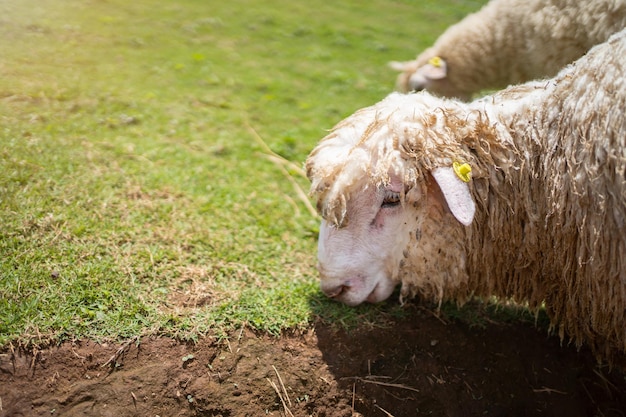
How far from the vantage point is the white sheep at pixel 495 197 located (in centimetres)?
281

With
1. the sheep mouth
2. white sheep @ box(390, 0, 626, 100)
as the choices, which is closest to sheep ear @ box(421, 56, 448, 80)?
white sheep @ box(390, 0, 626, 100)

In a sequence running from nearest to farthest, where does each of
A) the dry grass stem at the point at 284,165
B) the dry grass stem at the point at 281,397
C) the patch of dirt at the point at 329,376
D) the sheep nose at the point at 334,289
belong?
the patch of dirt at the point at 329,376 → the dry grass stem at the point at 281,397 → the sheep nose at the point at 334,289 → the dry grass stem at the point at 284,165

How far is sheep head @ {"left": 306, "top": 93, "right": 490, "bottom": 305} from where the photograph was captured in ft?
9.64

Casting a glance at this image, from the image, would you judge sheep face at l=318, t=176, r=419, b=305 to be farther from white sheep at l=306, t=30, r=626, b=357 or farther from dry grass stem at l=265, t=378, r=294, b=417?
dry grass stem at l=265, t=378, r=294, b=417

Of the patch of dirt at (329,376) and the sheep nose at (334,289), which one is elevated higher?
the sheep nose at (334,289)

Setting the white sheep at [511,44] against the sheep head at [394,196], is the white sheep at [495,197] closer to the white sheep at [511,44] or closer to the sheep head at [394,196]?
the sheep head at [394,196]

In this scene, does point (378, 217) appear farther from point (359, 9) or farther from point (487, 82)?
point (359, 9)

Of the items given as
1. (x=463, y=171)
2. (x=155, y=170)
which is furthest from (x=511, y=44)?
(x=155, y=170)

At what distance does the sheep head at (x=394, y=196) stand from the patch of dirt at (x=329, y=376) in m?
0.38

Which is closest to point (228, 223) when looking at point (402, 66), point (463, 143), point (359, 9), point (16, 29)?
point (463, 143)

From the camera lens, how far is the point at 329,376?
3.08 metres

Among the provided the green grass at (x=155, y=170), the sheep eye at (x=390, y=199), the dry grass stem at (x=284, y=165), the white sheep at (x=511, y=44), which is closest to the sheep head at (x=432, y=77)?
the white sheep at (x=511, y=44)

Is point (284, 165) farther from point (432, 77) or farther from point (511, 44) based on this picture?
point (511, 44)

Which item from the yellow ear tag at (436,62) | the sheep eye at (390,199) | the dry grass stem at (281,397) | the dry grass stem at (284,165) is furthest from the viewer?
the yellow ear tag at (436,62)
